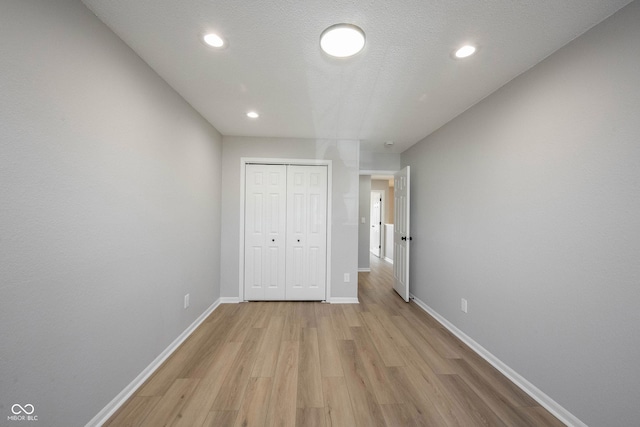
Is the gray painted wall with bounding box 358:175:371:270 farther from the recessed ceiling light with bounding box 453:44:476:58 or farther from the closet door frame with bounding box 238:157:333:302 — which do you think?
the recessed ceiling light with bounding box 453:44:476:58

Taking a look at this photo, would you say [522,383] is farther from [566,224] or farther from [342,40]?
[342,40]

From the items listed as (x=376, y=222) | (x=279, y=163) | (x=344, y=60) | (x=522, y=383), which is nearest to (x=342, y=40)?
(x=344, y=60)

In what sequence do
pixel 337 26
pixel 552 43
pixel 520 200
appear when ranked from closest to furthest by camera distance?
pixel 337 26 < pixel 552 43 < pixel 520 200

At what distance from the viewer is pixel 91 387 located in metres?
1.27

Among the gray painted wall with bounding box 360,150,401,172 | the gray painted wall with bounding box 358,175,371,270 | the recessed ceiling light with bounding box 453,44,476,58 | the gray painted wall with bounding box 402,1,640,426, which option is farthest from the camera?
the gray painted wall with bounding box 358,175,371,270

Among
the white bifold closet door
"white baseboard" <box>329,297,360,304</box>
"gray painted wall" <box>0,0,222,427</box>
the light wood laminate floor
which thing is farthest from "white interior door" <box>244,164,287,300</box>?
"gray painted wall" <box>0,0,222,427</box>

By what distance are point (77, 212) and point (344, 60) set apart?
1.88 m

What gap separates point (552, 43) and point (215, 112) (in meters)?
2.84

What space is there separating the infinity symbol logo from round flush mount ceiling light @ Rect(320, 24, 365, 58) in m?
2.35

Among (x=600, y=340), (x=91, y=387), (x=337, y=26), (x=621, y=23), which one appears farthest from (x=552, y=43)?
(x=91, y=387)

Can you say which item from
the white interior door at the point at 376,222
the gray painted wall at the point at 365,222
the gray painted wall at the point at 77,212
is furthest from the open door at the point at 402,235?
the white interior door at the point at 376,222

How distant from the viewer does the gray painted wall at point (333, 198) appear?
3172mm

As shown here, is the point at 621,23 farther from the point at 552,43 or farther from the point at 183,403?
the point at 183,403

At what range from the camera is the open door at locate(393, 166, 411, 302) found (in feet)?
10.7
